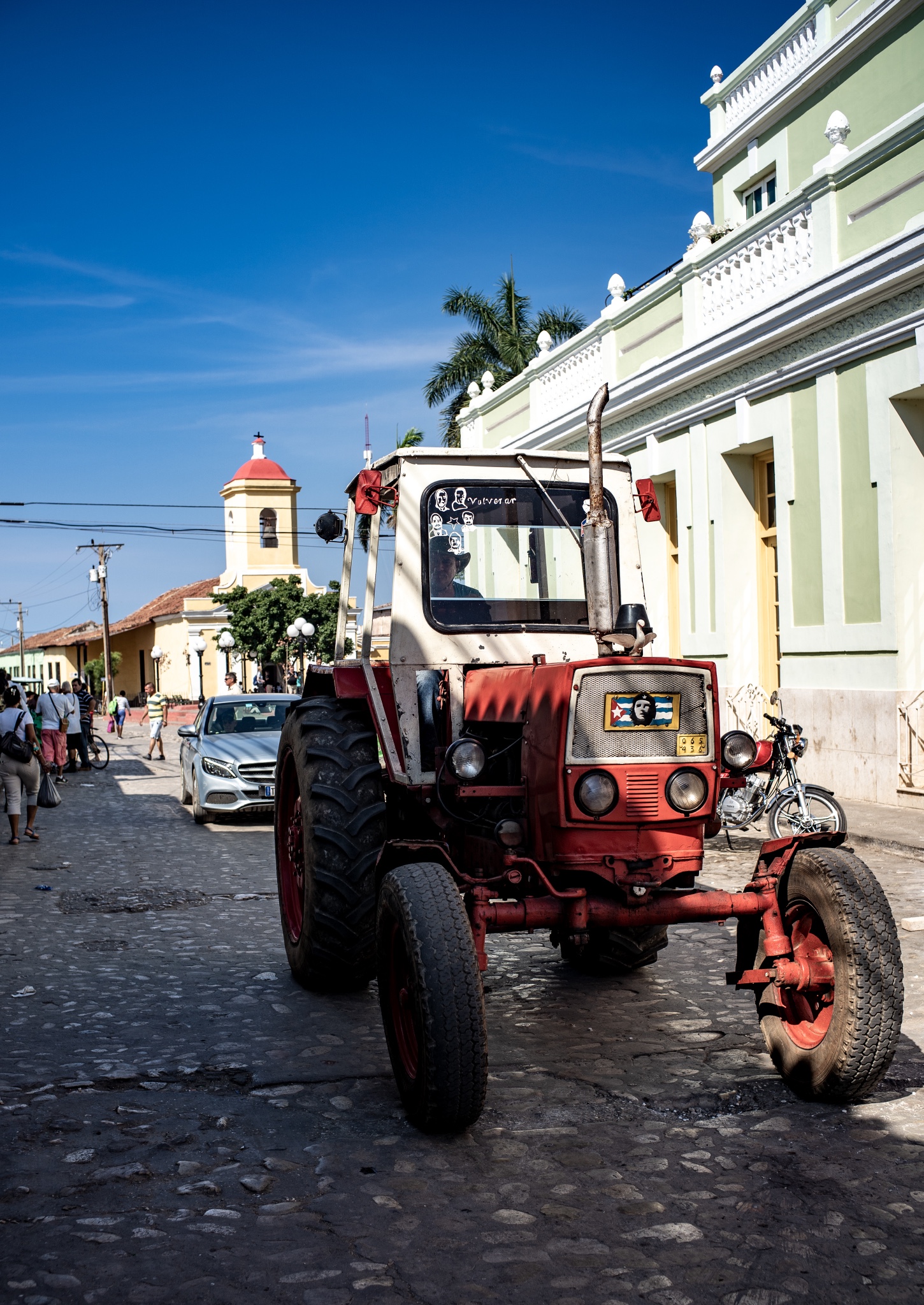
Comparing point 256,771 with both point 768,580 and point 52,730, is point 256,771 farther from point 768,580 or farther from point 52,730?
point 768,580

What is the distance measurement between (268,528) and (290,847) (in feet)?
171

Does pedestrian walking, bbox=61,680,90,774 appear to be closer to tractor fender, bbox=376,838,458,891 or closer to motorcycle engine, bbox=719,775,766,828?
motorcycle engine, bbox=719,775,766,828

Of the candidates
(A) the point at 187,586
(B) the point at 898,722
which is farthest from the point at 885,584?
(A) the point at 187,586

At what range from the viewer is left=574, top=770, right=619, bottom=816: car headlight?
468 cm

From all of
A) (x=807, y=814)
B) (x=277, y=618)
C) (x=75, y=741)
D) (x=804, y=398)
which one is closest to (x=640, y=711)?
(x=807, y=814)

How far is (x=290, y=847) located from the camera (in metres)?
7.14

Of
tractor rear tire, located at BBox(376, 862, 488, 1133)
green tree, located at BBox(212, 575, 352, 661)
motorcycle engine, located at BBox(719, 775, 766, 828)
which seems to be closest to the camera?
tractor rear tire, located at BBox(376, 862, 488, 1133)

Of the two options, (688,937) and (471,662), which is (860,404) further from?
(471,662)

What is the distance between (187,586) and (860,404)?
6180 centimetres

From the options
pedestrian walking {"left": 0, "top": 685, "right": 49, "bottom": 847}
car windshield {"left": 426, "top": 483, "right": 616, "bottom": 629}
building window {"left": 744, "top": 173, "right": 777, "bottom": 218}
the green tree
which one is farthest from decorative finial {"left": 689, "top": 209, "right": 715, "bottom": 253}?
the green tree

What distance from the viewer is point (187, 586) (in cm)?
7175

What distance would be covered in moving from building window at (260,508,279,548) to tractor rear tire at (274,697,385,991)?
A: 169 ft

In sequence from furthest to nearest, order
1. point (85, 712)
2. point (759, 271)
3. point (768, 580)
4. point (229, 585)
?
1. point (229, 585)
2. point (85, 712)
3. point (768, 580)
4. point (759, 271)

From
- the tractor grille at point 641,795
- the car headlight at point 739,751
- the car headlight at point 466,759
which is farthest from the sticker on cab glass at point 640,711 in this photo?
the car headlight at point 466,759
